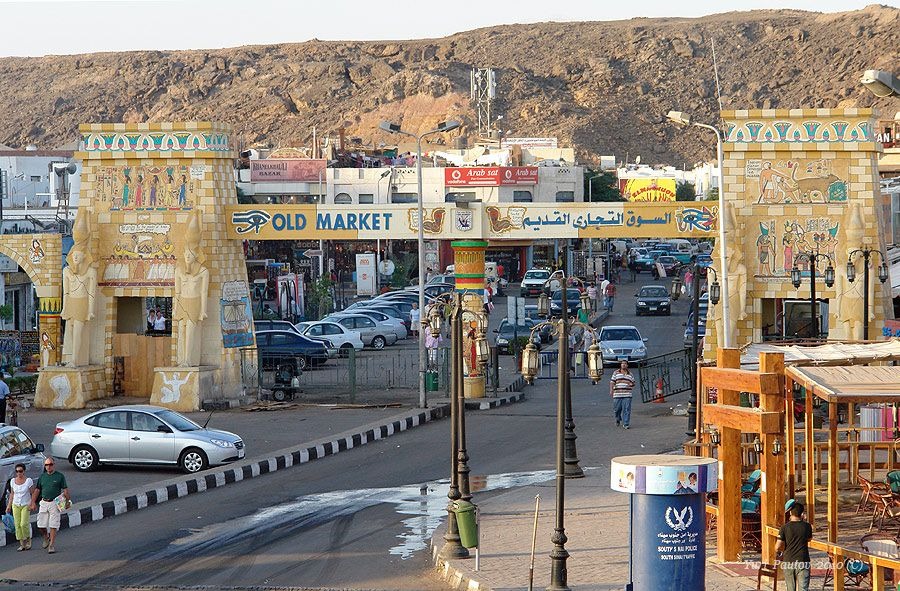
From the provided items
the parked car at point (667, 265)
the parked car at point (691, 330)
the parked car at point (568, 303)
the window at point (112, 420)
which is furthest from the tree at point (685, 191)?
the window at point (112, 420)

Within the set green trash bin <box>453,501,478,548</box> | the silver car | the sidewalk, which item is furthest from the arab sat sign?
green trash bin <box>453,501,478,548</box>

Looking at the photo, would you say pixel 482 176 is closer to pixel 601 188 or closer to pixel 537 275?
pixel 537 275

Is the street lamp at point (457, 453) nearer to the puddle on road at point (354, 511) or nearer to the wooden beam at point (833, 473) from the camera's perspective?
the puddle on road at point (354, 511)

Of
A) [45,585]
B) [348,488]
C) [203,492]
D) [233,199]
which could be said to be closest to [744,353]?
[348,488]

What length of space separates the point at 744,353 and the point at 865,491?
306cm

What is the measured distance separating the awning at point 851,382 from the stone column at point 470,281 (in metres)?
17.4

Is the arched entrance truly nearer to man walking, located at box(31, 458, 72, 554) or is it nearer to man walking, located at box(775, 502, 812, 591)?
man walking, located at box(31, 458, 72, 554)

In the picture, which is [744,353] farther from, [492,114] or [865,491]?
[492,114]

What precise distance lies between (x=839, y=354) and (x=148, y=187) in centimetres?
2001

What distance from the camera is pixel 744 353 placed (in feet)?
72.6

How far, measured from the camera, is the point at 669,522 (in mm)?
15453

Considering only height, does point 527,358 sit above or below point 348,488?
above

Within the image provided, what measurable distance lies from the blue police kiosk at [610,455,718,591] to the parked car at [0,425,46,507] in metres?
9.80

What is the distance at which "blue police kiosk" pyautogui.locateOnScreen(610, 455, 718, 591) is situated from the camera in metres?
15.4
